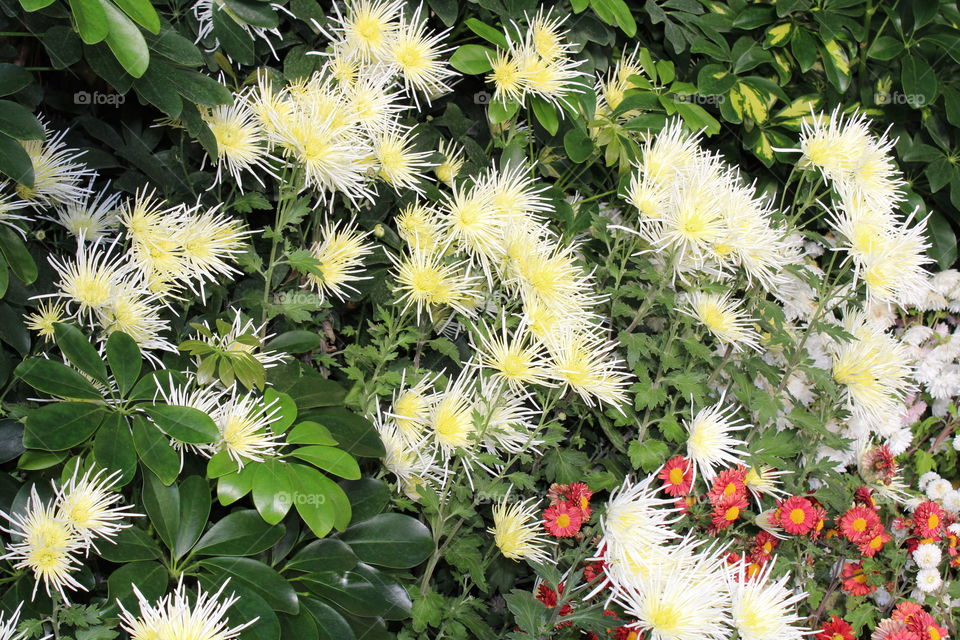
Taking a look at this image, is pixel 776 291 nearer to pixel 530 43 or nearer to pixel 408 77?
pixel 530 43

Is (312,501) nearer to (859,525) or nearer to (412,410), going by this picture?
(412,410)

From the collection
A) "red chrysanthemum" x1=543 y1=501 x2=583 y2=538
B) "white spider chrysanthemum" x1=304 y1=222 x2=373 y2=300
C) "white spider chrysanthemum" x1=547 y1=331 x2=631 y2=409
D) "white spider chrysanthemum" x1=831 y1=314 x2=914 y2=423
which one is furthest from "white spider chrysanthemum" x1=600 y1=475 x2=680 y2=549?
"white spider chrysanthemum" x1=831 y1=314 x2=914 y2=423

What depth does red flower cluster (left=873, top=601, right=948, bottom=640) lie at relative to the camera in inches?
80.7

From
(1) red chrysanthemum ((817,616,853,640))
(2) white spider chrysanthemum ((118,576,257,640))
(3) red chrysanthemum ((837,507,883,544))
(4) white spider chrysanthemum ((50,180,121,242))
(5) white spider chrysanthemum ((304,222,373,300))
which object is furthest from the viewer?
(3) red chrysanthemum ((837,507,883,544))

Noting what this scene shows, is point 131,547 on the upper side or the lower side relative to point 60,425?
lower

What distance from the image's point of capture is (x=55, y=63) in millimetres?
1535

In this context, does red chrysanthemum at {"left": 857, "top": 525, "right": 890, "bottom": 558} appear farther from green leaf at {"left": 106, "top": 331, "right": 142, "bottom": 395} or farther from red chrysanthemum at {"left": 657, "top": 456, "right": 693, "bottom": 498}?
green leaf at {"left": 106, "top": 331, "right": 142, "bottom": 395}

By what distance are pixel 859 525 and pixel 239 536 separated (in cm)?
149

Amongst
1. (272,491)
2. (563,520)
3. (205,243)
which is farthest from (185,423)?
(563,520)

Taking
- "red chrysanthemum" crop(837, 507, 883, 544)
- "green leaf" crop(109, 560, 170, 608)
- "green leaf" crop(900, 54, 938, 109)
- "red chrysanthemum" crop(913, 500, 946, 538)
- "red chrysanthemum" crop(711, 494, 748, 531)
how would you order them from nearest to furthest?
1. "green leaf" crop(109, 560, 170, 608)
2. "red chrysanthemum" crop(711, 494, 748, 531)
3. "red chrysanthemum" crop(837, 507, 883, 544)
4. "red chrysanthemum" crop(913, 500, 946, 538)
5. "green leaf" crop(900, 54, 938, 109)

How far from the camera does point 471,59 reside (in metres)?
2.01

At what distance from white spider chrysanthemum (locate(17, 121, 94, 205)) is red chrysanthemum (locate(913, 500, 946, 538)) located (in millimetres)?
2124

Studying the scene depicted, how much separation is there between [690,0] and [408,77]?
1.06 metres

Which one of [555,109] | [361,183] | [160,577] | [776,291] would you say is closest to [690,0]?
[555,109]
